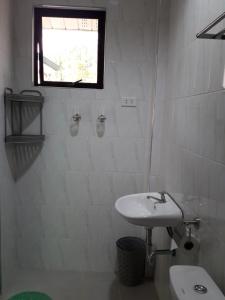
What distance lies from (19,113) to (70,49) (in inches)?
27.9

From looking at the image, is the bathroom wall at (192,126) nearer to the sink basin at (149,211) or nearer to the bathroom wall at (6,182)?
the sink basin at (149,211)

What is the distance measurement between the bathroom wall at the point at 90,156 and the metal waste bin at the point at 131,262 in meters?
0.17

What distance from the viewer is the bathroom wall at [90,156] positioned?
7.66ft

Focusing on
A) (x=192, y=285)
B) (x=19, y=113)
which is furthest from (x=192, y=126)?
(x=19, y=113)

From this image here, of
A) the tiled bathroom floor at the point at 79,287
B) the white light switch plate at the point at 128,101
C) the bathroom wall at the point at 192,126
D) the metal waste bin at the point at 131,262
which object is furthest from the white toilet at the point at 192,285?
the white light switch plate at the point at 128,101

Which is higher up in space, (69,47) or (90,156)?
(69,47)

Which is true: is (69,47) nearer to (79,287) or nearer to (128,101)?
(128,101)

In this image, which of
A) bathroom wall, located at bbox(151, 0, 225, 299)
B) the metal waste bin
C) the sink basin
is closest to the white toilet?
bathroom wall, located at bbox(151, 0, 225, 299)

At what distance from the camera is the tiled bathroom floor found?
7.45ft

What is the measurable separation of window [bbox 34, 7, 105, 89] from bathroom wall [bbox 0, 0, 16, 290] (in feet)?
0.81

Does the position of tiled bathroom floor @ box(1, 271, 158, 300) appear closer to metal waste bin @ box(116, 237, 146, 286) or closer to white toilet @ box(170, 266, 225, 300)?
metal waste bin @ box(116, 237, 146, 286)

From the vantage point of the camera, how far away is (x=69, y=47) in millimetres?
2432

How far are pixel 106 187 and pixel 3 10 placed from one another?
1.63 meters

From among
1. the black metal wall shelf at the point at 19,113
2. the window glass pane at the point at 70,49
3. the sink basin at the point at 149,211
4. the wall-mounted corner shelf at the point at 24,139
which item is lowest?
the sink basin at the point at 149,211
